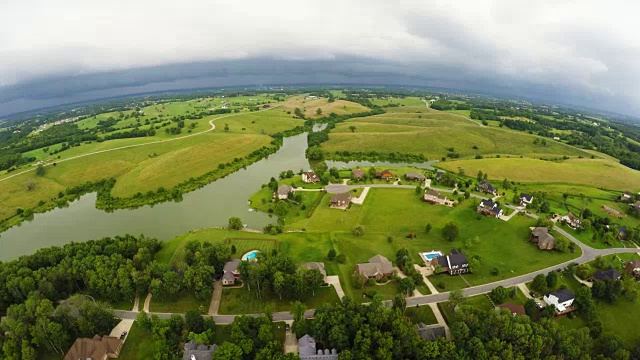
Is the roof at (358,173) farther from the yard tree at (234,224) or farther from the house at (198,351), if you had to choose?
the house at (198,351)

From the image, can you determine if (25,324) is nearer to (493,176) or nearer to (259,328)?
(259,328)

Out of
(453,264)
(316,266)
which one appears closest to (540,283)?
(453,264)

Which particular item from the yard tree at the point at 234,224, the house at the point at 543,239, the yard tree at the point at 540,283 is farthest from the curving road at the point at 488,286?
the yard tree at the point at 234,224

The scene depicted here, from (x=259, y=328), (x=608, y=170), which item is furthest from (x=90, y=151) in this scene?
(x=608, y=170)

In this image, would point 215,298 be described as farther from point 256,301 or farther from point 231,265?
point 256,301

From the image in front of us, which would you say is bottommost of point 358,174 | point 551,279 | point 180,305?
point 180,305
